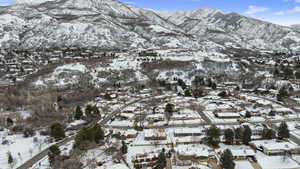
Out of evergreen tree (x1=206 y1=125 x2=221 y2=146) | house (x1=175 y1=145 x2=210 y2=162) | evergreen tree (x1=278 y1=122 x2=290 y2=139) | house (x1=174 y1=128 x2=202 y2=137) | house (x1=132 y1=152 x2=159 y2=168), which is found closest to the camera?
house (x1=132 y1=152 x2=159 y2=168)

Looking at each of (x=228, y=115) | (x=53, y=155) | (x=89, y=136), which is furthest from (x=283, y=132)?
(x=53, y=155)

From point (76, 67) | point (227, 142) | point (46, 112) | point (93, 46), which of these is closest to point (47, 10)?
point (93, 46)

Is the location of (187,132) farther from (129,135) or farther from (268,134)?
(268,134)

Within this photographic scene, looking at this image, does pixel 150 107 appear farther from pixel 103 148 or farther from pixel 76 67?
pixel 76 67

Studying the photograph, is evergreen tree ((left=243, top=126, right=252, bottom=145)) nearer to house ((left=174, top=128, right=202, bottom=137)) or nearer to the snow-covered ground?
house ((left=174, top=128, right=202, bottom=137))

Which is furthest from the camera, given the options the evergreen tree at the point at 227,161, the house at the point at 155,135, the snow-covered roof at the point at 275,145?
the house at the point at 155,135

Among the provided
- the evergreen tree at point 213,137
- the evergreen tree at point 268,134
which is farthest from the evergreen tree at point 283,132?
the evergreen tree at point 213,137

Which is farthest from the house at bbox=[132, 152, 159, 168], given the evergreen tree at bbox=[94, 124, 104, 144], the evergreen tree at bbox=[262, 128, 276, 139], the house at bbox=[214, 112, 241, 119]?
the house at bbox=[214, 112, 241, 119]

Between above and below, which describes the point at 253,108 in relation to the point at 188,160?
above

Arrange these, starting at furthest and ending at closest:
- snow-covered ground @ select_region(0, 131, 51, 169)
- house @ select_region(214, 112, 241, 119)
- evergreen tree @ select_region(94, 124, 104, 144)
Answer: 1. house @ select_region(214, 112, 241, 119)
2. evergreen tree @ select_region(94, 124, 104, 144)
3. snow-covered ground @ select_region(0, 131, 51, 169)

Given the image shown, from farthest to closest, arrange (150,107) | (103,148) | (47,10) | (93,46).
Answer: (47,10)
(93,46)
(150,107)
(103,148)

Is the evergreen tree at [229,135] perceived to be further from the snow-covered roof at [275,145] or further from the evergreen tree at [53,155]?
the evergreen tree at [53,155]
